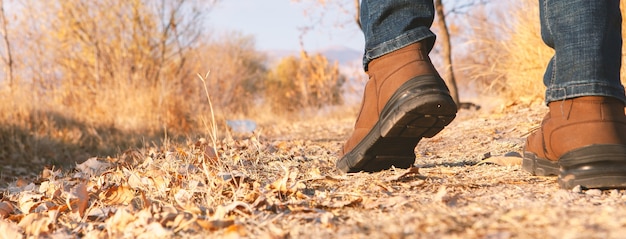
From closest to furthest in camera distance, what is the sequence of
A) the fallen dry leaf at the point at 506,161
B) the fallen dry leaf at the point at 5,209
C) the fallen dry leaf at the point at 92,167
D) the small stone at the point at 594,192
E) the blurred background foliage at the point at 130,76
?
the small stone at the point at 594,192 < the fallen dry leaf at the point at 5,209 < the fallen dry leaf at the point at 506,161 < the fallen dry leaf at the point at 92,167 < the blurred background foliage at the point at 130,76

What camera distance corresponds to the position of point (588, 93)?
4.45ft

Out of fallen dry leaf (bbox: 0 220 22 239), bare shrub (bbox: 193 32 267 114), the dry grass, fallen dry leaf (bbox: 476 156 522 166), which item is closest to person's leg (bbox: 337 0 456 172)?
the dry grass

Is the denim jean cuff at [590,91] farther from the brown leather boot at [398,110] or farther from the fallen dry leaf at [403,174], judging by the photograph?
the fallen dry leaf at [403,174]

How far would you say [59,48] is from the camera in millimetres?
11055

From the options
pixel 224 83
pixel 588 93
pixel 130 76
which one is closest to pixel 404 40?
pixel 588 93

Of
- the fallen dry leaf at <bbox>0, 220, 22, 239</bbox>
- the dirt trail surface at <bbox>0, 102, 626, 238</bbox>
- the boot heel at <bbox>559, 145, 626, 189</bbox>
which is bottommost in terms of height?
the fallen dry leaf at <bbox>0, 220, 22, 239</bbox>

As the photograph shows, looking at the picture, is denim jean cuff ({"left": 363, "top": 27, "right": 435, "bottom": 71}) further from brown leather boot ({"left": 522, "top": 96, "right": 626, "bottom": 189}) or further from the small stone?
the small stone

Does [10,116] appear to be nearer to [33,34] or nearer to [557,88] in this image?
[33,34]

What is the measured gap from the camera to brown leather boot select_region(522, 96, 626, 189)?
132 centimetres

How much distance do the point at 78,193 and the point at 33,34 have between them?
9006mm

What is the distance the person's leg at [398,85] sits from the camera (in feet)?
4.82

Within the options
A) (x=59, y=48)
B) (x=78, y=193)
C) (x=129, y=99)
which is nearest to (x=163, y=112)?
(x=129, y=99)

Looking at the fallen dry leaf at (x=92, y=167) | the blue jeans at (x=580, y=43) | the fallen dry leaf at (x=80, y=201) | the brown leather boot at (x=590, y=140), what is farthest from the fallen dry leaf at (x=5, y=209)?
the brown leather boot at (x=590, y=140)

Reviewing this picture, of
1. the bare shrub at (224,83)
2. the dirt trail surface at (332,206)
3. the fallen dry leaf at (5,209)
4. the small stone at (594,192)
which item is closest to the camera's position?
the dirt trail surface at (332,206)
